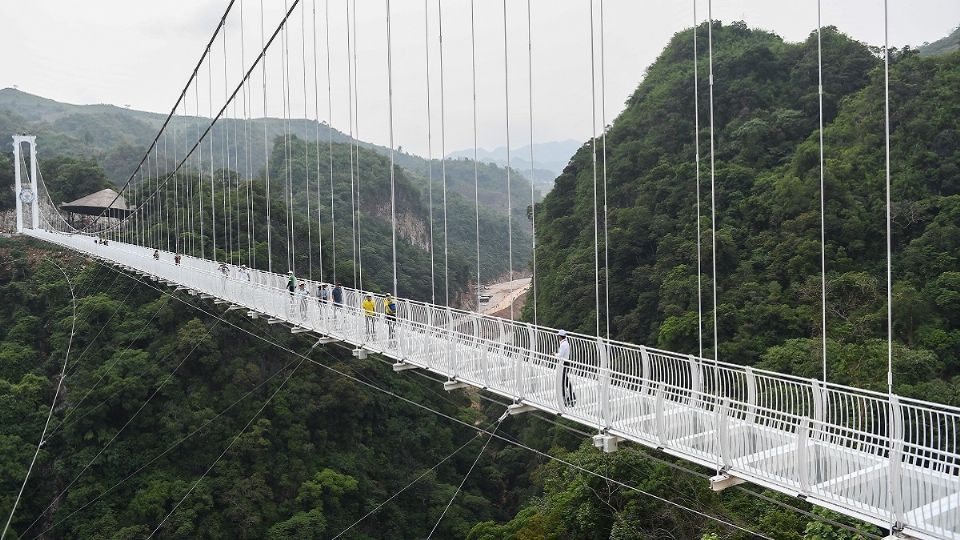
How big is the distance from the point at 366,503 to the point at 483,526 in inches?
174

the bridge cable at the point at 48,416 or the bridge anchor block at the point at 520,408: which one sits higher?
the bridge anchor block at the point at 520,408

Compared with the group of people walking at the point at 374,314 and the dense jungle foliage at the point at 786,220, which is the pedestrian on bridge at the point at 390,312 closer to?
the group of people walking at the point at 374,314

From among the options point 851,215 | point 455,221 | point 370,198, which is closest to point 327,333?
point 851,215

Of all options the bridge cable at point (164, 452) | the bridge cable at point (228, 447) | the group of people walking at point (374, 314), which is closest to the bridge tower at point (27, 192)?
the bridge cable at point (228, 447)

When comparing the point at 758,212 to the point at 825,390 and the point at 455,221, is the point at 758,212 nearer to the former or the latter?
the point at 825,390

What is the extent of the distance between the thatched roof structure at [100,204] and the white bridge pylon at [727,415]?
3476 centimetres

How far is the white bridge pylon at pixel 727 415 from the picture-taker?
187 inches

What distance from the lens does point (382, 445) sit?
2341 centimetres

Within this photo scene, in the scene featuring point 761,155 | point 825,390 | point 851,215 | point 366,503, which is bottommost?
point 366,503

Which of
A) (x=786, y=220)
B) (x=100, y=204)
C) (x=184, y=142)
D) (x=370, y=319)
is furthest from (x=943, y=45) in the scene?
(x=184, y=142)

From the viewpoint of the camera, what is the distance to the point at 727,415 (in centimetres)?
564

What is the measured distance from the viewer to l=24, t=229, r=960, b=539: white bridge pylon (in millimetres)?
4750

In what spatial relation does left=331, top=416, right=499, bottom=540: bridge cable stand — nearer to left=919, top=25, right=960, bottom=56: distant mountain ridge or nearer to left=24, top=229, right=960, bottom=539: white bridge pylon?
left=24, top=229, right=960, bottom=539: white bridge pylon

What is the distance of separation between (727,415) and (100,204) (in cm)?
4261
